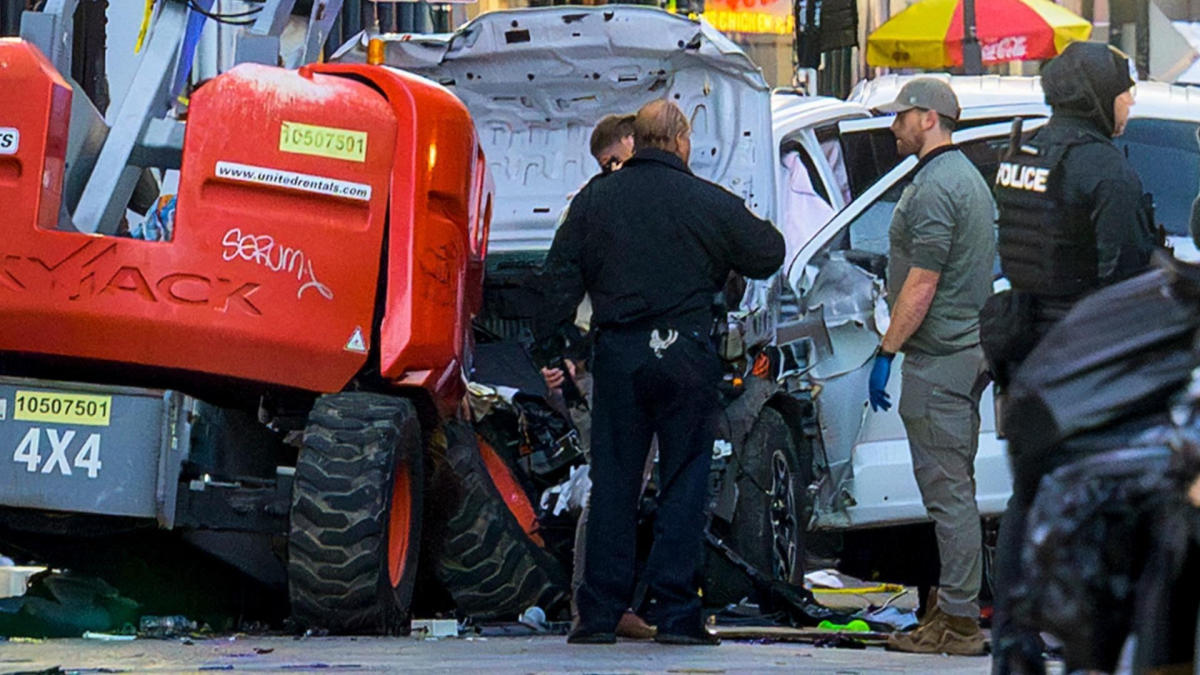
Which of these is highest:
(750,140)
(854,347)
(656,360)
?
(750,140)

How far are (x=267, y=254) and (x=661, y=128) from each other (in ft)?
4.50

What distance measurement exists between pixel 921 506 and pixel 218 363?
320 cm

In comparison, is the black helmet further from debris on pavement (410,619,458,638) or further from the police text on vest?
debris on pavement (410,619,458,638)

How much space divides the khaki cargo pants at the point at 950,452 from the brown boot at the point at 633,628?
1.01 meters

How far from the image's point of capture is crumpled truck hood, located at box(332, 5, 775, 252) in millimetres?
10805

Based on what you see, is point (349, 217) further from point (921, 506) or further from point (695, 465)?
point (921, 506)

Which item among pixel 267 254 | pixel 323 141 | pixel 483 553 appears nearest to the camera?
pixel 267 254

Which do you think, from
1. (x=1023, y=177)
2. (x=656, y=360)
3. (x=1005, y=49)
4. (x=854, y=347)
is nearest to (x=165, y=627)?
(x=656, y=360)

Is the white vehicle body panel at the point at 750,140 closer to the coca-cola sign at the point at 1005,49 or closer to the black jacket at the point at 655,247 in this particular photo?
the black jacket at the point at 655,247

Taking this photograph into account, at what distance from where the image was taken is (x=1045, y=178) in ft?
22.0

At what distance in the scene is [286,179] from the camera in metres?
8.56

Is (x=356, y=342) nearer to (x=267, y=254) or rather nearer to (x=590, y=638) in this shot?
(x=267, y=254)

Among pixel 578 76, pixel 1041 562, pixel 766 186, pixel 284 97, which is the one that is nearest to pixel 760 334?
pixel 766 186

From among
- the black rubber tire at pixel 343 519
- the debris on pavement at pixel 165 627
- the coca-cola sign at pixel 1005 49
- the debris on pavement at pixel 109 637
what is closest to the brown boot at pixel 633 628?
the black rubber tire at pixel 343 519
